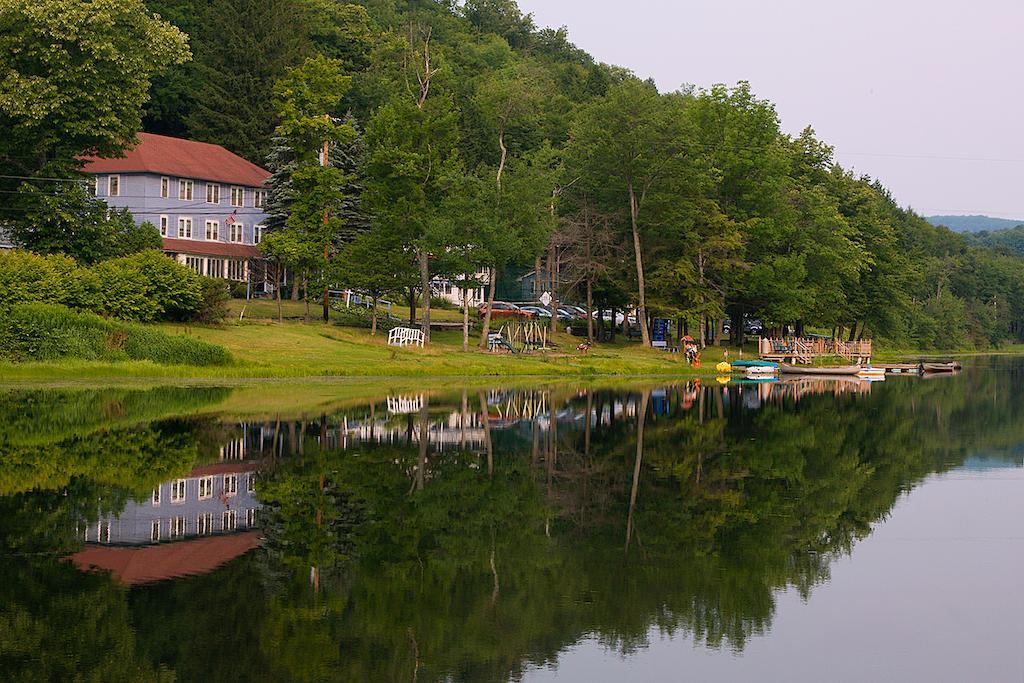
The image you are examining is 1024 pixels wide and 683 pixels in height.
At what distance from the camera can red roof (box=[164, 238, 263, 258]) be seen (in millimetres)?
88188

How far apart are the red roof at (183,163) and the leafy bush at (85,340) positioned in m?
36.6

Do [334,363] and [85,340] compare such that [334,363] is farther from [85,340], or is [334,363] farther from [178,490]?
[178,490]

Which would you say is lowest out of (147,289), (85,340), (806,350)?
(85,340)

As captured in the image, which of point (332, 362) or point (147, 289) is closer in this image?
point (147, 289)

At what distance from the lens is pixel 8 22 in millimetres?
58344

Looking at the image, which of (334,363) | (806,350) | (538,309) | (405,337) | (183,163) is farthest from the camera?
(538,309)

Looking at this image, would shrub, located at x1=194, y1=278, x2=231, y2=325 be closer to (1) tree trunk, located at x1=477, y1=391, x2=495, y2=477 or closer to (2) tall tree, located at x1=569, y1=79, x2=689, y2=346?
(1) tree trunk, located at x1=477, y1=391, x2=495, y2=477

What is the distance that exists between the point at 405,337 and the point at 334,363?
1255 cm

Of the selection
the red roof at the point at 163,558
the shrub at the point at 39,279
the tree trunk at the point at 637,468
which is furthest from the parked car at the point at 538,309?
the red roof at the point at 163,558

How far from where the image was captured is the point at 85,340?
49.8m

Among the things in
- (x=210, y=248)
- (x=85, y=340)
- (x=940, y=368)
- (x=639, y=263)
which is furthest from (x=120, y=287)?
(x=940, y=368)

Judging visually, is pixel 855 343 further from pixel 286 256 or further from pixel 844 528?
pixel 844 528

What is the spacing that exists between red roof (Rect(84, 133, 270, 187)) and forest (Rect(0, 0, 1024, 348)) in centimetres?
315

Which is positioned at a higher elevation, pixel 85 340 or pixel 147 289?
pixel 147 289
